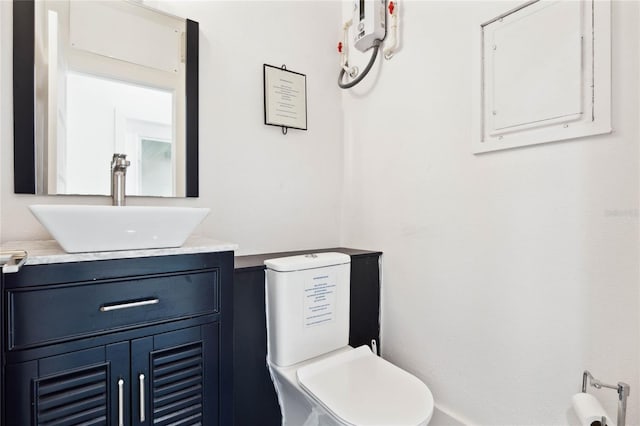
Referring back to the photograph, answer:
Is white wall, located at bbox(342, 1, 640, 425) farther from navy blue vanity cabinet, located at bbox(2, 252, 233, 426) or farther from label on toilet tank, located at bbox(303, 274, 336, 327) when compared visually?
navy blue vanity cabinet, located at bbox(2, 252, 233, 426)

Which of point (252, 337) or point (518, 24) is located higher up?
point (518, 24)

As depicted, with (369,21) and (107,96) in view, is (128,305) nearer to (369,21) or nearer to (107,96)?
(107,96)

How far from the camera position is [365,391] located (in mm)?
1158

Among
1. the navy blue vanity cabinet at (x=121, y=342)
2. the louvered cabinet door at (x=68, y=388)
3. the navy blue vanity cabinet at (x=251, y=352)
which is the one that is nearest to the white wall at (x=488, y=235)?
the navy blue vanity cabinet at (x=251, y=352)

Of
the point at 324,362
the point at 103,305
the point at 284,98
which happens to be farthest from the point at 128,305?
the point at 284,98

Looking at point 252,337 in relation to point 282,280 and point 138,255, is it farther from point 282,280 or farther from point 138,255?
point 138,255

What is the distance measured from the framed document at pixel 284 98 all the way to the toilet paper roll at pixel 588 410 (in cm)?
161

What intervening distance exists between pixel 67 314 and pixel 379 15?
5.92ft

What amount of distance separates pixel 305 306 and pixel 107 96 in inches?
46.7

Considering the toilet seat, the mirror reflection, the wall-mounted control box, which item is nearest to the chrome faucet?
the mirror reflection

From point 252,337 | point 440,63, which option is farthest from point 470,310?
point 440,63

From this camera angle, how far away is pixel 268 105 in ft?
5.52

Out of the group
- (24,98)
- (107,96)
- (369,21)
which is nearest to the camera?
(24,98)

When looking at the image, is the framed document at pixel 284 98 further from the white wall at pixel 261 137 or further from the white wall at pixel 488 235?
the white wall at pixel 488 235
